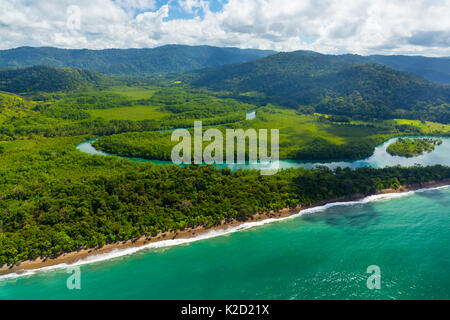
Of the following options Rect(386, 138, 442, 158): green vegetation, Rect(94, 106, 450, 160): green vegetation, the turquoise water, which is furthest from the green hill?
Rect(386, 138, 442, 158): green vegetation

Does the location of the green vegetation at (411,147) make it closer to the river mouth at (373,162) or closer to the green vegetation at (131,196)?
the river mouth at (373,162)

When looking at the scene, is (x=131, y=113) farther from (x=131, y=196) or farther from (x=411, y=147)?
(x=411, y=147)

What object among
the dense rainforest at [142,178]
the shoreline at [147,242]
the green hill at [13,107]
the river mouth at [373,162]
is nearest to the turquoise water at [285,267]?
the shoreline at [147,242]

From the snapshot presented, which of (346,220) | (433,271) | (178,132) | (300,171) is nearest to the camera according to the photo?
(433,271)

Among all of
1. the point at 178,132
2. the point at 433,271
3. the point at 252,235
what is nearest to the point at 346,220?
the point at 433,271

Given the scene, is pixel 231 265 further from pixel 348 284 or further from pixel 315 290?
pixel 348 284

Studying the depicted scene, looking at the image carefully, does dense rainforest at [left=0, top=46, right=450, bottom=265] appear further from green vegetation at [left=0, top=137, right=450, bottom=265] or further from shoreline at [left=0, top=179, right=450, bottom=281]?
shoreline at [left=0, top=179, right=450, bottom=281]

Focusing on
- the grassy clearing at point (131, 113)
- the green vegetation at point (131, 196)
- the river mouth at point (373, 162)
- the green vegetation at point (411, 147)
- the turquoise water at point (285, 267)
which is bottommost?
the turquoise water at point (285, 267)
